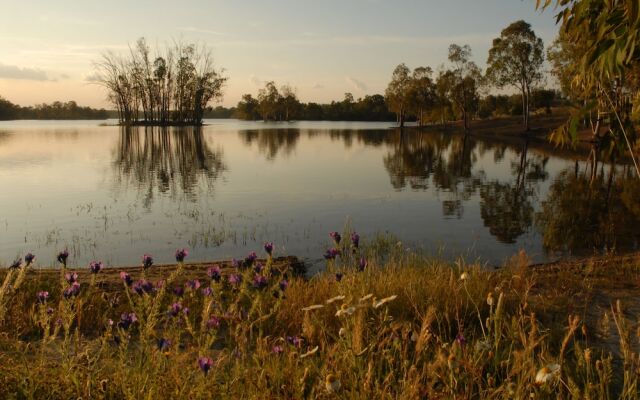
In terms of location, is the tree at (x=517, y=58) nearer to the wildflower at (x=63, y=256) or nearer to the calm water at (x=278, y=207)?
the calm water at (x=278, y=207)

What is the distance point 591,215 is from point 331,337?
13.7m

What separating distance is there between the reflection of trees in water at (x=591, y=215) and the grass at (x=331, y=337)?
124 inches

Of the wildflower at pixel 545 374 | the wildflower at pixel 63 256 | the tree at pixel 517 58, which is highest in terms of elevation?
the tree at pixel 517 58

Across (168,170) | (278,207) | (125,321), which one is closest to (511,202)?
(278,207)

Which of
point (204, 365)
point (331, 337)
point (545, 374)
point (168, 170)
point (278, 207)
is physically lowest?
point (278, 207)

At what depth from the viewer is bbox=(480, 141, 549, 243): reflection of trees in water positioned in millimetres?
14227

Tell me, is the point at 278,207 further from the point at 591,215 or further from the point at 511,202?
the point at 591,215

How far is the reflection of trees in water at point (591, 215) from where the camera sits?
494 inches

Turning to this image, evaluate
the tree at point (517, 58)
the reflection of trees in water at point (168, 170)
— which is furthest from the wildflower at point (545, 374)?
the tree at point (517, 58)

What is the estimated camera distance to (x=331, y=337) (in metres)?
5.38

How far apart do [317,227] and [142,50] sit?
112540mm

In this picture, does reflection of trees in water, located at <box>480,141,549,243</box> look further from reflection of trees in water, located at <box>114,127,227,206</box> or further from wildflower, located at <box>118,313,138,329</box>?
wildflower, located at <box>118,313,138,329</box>

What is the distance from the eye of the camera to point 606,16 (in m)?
4.01

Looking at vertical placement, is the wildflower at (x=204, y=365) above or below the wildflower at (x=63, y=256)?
below
